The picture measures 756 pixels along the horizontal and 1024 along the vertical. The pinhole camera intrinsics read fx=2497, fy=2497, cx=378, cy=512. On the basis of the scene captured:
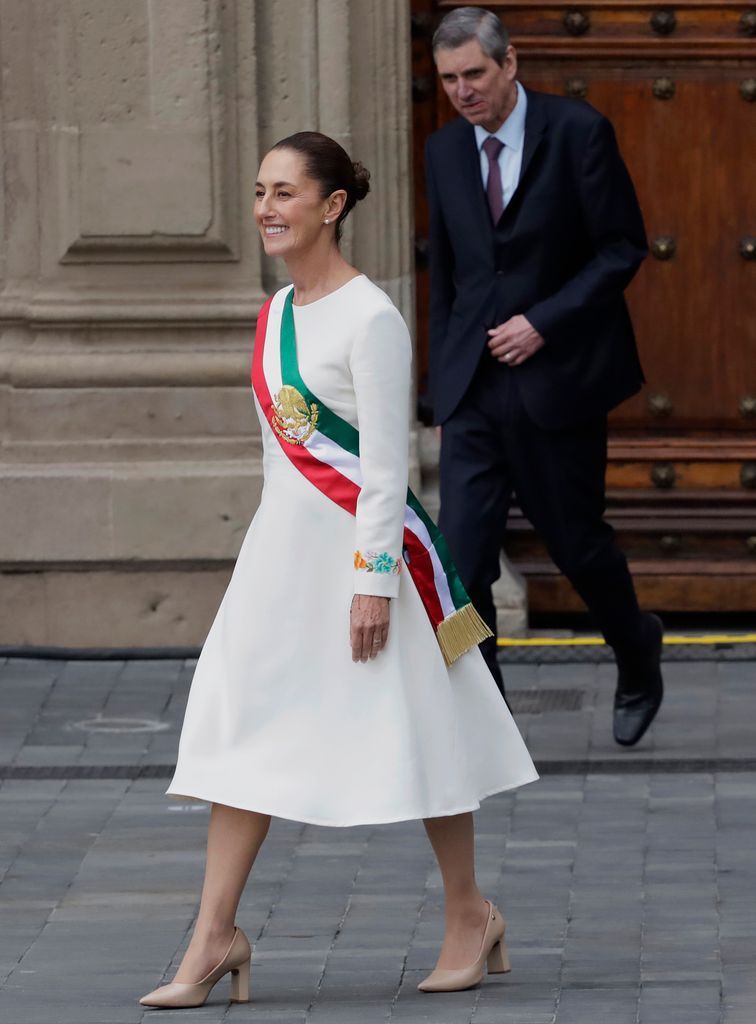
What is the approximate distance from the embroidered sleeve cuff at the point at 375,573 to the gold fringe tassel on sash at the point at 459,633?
0.64ft

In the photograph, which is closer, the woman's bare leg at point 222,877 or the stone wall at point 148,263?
the woman's bare leg at point 222,877

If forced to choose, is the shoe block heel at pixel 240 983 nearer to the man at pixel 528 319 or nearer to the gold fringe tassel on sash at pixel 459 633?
the gold fringe tassel on sash at pixel 459 633

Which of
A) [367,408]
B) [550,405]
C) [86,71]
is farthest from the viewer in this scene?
[86,71]

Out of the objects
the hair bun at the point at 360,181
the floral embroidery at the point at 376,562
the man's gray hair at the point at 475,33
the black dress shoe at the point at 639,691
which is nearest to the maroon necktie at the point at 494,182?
the man's gray hair at the point at 475,33

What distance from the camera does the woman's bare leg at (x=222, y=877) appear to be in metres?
4.75

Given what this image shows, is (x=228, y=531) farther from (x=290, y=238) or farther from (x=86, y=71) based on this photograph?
(x=290, y=238)

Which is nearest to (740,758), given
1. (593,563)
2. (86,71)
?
(593,563)

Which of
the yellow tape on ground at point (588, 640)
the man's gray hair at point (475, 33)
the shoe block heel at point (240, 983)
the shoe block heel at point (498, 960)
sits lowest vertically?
the yellow tape on ground at point (588, 640)

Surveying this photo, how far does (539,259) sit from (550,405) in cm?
41

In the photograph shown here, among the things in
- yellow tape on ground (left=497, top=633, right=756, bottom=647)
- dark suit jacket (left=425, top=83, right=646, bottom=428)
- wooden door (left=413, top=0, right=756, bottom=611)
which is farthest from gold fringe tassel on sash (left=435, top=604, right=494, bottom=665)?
wooden door (left=413, top=0, right=756, bottom=611)

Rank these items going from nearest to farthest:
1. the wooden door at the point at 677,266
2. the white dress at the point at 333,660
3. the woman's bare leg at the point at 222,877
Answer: the white dress at the point at 333,660 → the woman's bare leg at the point at 222,877 → the wooden door at the point at 677,266

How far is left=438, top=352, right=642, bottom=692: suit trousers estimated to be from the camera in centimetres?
692

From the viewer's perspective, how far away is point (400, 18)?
866 centimetres

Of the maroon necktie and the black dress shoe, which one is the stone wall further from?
the black dress shoe
